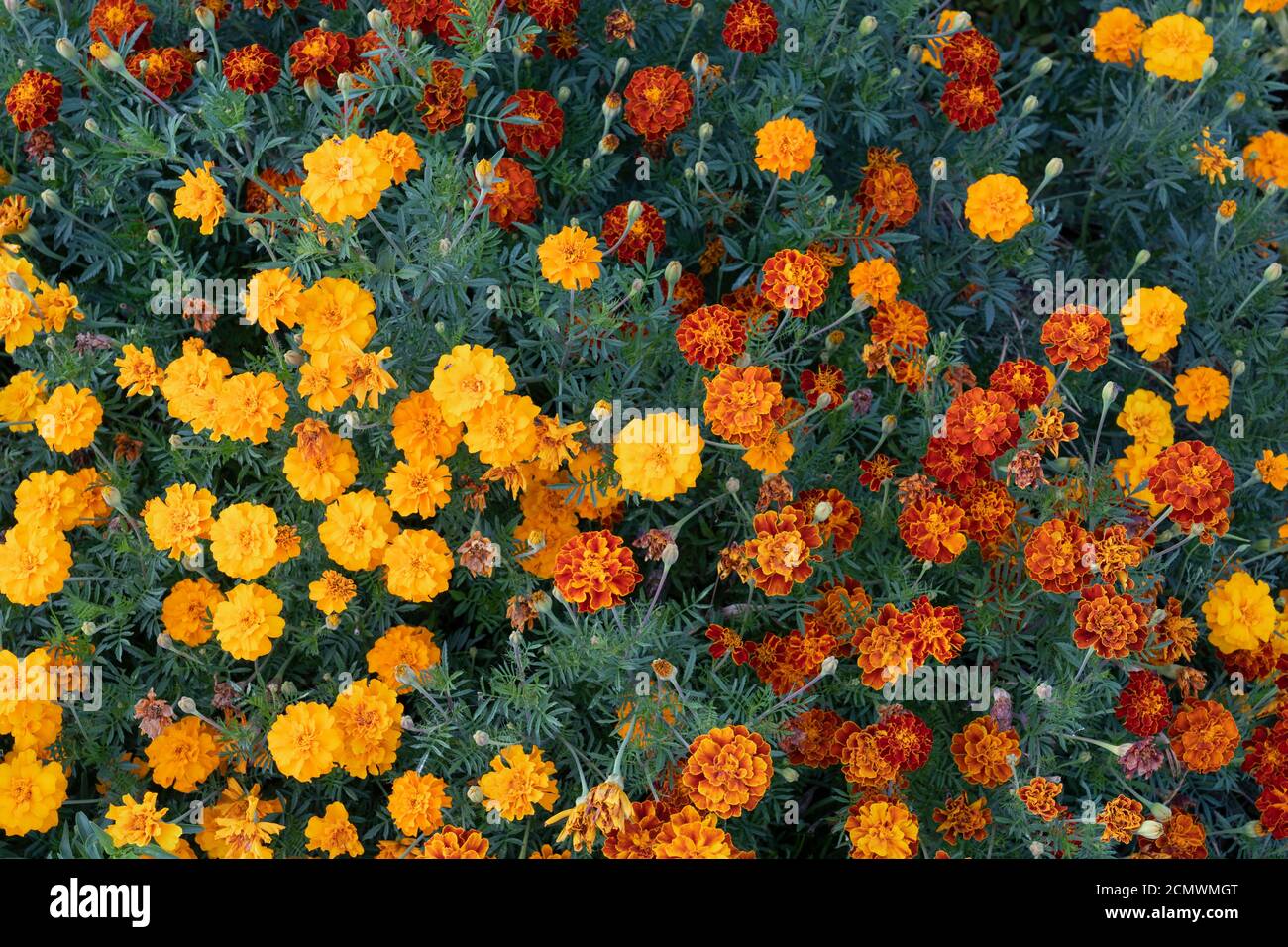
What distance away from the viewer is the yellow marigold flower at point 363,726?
2686mm

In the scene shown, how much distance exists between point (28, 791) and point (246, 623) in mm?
598

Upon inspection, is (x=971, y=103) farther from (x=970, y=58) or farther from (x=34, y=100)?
(x=34, y=100)

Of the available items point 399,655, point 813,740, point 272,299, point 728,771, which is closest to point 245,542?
point 399,655

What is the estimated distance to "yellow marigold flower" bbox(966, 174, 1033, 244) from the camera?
3.28 metres

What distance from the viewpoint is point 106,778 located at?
288cm

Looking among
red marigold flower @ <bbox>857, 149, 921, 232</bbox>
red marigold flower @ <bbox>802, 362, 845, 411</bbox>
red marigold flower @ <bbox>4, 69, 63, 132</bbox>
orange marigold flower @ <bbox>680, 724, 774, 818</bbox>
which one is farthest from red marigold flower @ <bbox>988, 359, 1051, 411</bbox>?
red marigold flower @ <bbox>4, 69, 63, 132</bbox>

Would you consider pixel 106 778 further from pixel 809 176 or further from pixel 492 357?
pixel 809 176

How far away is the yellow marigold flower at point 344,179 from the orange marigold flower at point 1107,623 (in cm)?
186

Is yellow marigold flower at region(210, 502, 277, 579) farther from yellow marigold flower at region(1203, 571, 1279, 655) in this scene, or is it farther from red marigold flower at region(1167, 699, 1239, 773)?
yellow marigold flower at region(1203, 571, 1279, 655)

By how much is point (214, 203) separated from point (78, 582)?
1.01 metres

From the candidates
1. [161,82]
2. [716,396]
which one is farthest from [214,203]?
[716,396]

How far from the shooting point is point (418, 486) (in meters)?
2.79

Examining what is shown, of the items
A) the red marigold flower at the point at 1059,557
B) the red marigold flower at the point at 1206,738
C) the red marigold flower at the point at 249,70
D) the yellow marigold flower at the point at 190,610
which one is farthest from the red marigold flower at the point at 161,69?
the red marigold flower at the point at 1206,738

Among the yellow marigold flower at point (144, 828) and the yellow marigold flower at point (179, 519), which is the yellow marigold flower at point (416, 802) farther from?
the yellow marigold flower at point (179, 519)
